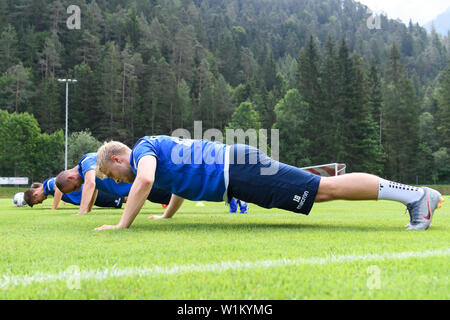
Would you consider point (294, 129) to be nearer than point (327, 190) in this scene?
No

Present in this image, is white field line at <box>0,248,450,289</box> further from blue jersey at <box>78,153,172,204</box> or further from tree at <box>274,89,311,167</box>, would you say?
tree at <box>274,89,311,167</box>

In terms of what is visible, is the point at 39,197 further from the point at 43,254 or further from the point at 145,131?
the point at 145,131

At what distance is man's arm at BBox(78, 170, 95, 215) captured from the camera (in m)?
7.77

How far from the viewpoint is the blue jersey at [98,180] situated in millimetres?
7711

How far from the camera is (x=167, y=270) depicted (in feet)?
7.95

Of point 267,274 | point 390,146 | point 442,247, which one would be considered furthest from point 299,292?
point 390,146

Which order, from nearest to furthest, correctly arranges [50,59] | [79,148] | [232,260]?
[232,260], [79,148], [50,59]

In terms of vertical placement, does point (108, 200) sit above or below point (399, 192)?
below

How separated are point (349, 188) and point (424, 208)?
2.39 ft

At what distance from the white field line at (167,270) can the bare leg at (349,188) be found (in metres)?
→ 1.65

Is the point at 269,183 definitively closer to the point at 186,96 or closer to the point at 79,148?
the point at 79,148

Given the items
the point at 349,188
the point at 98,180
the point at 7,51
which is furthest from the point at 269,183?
the point at 7,51

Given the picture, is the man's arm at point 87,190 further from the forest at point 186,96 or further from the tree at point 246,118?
the tree at point 246,118

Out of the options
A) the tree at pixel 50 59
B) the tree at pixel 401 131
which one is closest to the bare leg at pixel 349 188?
the tree at pixel 401 131
